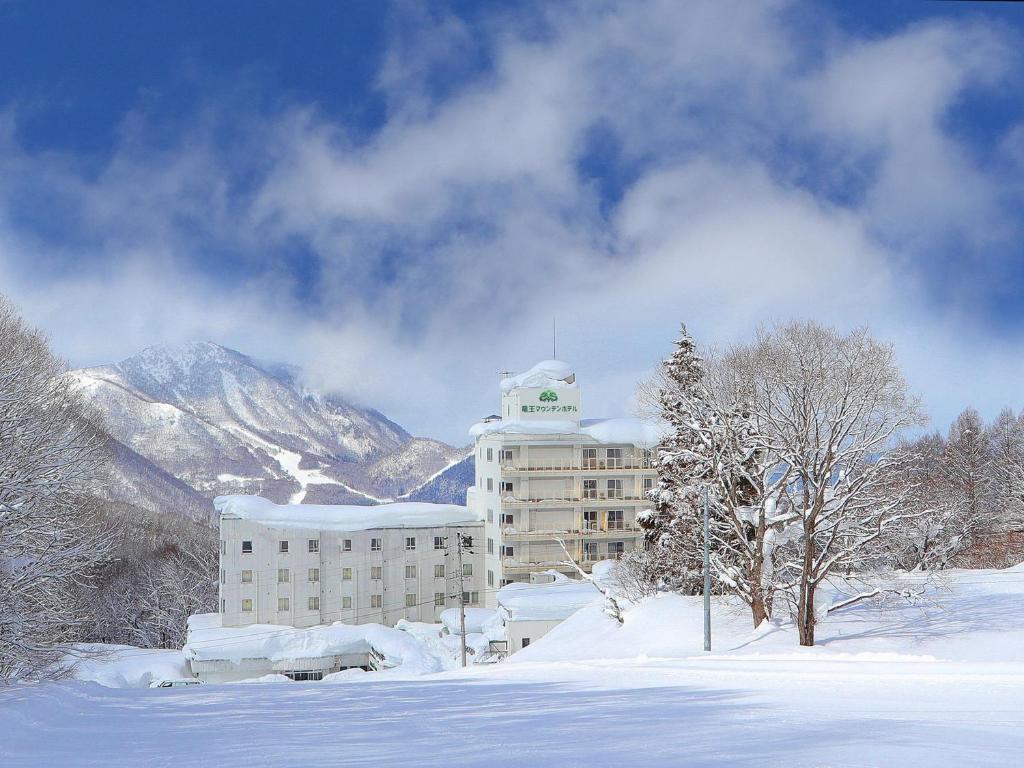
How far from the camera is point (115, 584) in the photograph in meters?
64.4

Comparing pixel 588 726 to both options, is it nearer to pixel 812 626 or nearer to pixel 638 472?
pixel 812 626

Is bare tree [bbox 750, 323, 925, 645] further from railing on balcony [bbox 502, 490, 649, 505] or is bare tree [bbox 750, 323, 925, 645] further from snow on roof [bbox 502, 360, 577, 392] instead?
snow on roof [bbox 502, 360, 577, 392]

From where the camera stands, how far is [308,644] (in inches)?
1860

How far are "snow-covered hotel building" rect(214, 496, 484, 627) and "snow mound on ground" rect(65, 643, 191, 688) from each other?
5.65 m

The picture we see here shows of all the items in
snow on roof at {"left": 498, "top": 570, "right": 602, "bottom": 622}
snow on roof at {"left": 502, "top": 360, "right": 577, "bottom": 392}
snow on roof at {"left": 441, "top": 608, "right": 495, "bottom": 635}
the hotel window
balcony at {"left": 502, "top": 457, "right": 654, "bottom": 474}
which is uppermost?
snow on roof at {"left": 502, "top": 360, "right": 577, "bottom": 392}

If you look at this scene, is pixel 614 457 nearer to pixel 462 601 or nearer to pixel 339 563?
pixel 339 563

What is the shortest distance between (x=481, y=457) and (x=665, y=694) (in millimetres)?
53534

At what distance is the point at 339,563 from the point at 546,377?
835 inches

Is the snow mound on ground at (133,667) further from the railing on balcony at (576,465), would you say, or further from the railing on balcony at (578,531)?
the railing on balcony at (576,465)

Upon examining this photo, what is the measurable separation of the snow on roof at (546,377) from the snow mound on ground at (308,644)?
23.0 m

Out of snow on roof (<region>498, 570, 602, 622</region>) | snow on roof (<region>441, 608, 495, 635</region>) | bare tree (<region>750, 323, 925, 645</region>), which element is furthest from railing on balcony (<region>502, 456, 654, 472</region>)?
bare tree (<region>750, 323, 925, 645</region>)

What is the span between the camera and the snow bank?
45.9 metres

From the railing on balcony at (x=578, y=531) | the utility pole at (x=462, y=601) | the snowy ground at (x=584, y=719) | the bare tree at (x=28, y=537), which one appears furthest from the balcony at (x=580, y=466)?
the bare tree at (x=28, y=537)

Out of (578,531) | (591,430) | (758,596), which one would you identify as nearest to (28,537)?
(758,596)
